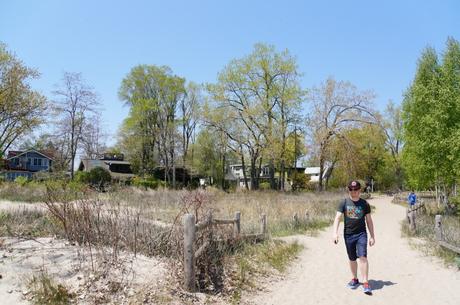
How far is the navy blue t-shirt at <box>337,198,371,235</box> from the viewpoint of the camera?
7105 mm

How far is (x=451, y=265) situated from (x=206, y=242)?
20.9 ft

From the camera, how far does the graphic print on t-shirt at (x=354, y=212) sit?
711 cm

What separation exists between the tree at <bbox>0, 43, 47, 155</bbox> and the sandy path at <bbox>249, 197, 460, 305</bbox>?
85.0 ft

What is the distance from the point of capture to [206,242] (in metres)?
7.87

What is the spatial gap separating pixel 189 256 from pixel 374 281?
Result: 408cm

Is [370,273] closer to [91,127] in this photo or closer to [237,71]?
[237,71]

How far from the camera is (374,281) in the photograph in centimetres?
823

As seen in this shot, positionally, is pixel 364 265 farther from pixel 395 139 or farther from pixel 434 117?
pixel 395 139

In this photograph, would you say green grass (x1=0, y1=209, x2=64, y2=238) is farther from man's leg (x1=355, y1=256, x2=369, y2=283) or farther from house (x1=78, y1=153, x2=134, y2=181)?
house (x1=78, y1=153, x2=134, y2=181)

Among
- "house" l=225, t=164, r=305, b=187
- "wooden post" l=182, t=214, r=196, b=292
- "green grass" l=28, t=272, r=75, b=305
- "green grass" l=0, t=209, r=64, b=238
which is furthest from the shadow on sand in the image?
"house" l=225, t=164, r=305, b=187

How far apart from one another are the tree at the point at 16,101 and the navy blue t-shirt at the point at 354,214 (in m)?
28.5

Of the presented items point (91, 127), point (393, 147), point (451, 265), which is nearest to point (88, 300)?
point (451, 265)

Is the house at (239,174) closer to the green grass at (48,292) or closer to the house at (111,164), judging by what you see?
the house at (111,164)

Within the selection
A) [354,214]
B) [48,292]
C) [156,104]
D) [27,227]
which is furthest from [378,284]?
[156,104]
